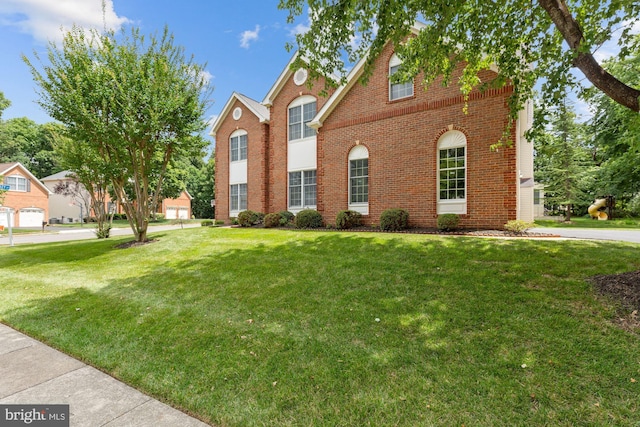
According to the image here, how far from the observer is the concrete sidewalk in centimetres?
262

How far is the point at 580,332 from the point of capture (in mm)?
3578

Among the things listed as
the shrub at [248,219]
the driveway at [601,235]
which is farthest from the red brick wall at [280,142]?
the driveway at [601,235]

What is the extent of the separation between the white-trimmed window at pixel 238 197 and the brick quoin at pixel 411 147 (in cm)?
322

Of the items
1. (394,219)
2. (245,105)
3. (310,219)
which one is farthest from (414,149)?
(245,105)

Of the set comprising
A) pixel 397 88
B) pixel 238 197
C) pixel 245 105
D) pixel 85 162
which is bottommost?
pixel 238 197

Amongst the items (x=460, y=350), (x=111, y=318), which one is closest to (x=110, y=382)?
(x=111, y=318)

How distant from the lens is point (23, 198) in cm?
3375

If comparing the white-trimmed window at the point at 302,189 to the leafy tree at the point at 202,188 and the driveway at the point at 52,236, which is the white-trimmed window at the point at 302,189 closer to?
the driveway at the point at 52,236

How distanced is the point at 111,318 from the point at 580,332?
6.48 metres

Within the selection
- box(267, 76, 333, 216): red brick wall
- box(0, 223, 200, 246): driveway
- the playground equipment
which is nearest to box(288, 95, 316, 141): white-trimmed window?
box(267, 76, 333, 216): red brick wall

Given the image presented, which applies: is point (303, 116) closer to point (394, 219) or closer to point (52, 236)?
point (394, 219)

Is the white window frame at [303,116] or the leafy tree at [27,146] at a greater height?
the leafy tree at [27,146]

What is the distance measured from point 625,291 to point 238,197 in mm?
18325

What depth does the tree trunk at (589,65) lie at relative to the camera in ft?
15.3
